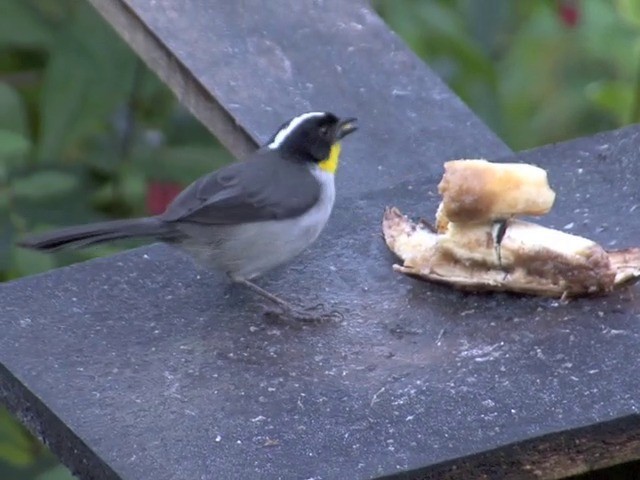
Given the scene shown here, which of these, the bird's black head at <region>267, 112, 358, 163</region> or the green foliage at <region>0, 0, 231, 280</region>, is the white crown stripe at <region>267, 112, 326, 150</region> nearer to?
the bird's black head at <region>267, 112, 358, 163</region>

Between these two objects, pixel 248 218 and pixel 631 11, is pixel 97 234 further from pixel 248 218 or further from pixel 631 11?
pixel 631 11

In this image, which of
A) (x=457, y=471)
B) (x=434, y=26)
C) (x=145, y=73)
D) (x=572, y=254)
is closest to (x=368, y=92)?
(x=434, y=26)

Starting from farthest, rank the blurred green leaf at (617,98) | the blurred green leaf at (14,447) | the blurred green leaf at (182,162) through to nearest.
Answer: the blurred green leaf at (617,98) < the blurred green leaf at (182,162) < the blurred green leaf at (14,447)

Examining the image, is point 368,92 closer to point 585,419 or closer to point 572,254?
point 572,254

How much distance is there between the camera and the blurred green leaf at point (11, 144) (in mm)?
4254

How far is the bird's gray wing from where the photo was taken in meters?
3.87

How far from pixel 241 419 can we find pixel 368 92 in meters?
1.69

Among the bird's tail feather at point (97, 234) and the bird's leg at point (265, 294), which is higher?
the bird's leg at point (265, 294)

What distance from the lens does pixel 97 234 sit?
3.78 metres

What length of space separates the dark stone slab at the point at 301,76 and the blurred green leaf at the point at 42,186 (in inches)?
15.2

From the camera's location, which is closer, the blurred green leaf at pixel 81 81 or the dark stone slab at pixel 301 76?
the dark stone slab at pixel 301 76

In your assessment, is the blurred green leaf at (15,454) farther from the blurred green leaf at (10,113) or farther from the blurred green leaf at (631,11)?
the blurred green leaf at (631,11)

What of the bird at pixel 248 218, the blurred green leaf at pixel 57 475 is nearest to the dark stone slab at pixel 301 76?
the bird at pixel 248 218

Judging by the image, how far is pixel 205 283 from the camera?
371 cm
